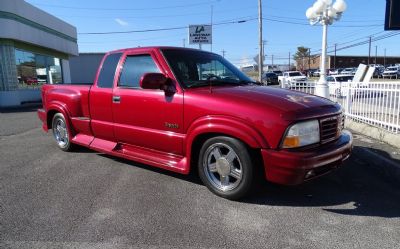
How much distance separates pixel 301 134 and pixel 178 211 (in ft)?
5.18

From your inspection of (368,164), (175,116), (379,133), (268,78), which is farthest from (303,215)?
(268,78)

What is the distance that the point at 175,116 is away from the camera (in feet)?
14.6

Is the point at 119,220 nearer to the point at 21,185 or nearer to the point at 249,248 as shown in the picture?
the point at 249,248

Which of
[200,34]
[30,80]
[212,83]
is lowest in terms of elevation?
[30,80]

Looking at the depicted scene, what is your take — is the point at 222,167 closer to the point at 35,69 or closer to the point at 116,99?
the point at 116,99

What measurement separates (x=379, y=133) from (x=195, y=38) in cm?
2056

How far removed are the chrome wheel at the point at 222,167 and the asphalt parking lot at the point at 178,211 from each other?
210 millimetres

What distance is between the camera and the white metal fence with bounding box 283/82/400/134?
7.23 meters

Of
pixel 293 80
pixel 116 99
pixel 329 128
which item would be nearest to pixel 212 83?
pixel 116 99

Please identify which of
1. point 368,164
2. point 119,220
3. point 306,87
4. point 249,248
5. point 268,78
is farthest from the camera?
point 268,78

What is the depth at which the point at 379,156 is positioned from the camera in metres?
5.61

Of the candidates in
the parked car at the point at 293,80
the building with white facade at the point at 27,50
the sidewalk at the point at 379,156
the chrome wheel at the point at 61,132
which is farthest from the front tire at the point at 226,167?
the building with white facade at the point at 27,50

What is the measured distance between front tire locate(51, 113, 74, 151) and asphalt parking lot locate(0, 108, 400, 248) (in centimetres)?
102

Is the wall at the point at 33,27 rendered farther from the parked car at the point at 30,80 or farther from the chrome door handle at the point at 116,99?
the chrome door handle at the point at 116,99
